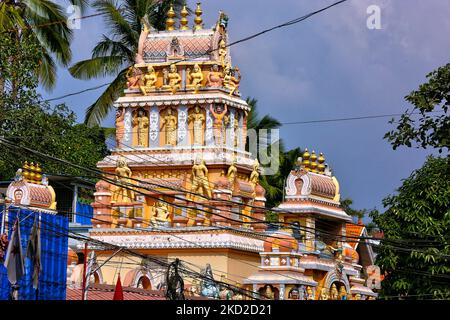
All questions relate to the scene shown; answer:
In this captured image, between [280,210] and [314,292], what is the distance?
8.19ft

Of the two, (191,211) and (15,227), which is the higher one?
(191,211)

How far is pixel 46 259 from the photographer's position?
111 feet

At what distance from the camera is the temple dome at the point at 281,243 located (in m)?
37.7

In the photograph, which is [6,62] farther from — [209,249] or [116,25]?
[209,249]

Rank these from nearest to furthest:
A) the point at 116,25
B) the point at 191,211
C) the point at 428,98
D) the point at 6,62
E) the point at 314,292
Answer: the point at 428,98 → the point at 314,292 → the point at 191,211 → the point at 6,62 → the point at 116,25

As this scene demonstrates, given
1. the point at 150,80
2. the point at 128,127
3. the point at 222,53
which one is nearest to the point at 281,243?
the point at 222,53

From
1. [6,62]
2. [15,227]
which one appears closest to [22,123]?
[6,62]

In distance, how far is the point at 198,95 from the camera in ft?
138

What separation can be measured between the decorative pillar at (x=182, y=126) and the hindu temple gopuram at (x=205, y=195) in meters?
0.03

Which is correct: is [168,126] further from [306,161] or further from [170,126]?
[306,161]

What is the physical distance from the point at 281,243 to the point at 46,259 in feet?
23.4

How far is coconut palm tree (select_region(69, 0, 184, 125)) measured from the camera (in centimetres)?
5403

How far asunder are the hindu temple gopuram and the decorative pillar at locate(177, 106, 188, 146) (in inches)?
1.2
